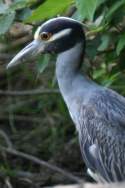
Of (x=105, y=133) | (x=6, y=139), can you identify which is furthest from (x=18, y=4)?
(x=6, y=139)

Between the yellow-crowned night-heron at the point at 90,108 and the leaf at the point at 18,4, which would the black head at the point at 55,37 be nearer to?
the yellow-crowned night-heron at the point at 90,108

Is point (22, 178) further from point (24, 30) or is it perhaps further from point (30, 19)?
point (30, 19)

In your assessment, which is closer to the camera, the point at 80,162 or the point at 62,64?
the point at 62,64

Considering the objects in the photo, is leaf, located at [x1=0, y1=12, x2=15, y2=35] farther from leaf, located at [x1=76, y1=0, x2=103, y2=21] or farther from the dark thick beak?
leaf, located at [x1=76, y1=0, x2=103, y2=21]

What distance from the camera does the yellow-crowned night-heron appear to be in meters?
4.55

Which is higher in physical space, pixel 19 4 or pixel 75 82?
pixel 19 4

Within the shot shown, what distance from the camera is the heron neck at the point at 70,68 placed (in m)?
4.64

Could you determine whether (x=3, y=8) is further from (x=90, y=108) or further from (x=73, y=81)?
(x=90, y=108)

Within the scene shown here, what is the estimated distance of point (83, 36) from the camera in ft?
15.3

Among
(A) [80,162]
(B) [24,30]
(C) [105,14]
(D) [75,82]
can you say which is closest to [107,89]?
(D) [75,82]

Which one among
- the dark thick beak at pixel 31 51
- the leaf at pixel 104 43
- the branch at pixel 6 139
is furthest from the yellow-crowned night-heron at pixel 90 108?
the branch at pixel 6 139

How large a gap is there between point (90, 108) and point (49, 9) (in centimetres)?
64

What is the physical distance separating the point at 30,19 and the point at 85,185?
89.1 inches

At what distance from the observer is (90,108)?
15.0 ft
